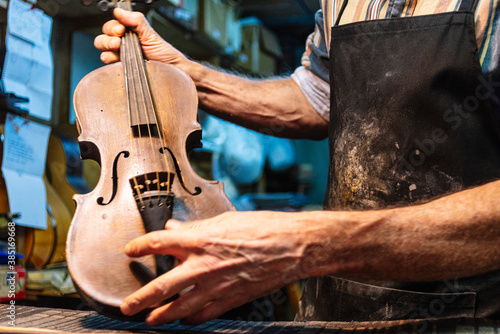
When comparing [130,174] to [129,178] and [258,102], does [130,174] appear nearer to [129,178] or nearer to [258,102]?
[129,178]

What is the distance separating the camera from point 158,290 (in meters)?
0.57

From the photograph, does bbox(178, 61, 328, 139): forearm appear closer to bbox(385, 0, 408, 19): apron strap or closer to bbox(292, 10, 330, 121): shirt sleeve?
bbox(292, 10, 330, 121): shirt sleeve

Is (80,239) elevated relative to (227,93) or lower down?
lower down

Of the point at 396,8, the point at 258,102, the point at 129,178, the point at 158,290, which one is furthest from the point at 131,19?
the point at 158,290

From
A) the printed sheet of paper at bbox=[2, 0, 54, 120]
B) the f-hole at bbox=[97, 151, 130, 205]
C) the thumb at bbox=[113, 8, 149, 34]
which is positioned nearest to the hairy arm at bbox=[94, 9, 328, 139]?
the thumb at bbox=[113, 8, 149, 34]

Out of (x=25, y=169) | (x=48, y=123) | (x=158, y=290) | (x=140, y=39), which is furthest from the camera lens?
(x=48, y=123)

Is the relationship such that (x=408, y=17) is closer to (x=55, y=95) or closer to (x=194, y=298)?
(x=194, y=298)

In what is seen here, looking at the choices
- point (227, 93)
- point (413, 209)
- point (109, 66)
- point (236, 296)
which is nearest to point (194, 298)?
point (236, 296)

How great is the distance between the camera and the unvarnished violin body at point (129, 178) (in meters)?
0.63

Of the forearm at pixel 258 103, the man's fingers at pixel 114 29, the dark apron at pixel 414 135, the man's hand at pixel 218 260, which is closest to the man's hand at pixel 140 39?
the man's fingers at pixel 114 29

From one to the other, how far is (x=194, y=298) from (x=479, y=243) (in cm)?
44

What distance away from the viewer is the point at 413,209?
2.19 ft

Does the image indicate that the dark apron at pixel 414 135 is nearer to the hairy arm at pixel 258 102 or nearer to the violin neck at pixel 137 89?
the hairy arm at pixel 258 102

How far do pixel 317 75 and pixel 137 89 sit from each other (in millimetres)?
519
